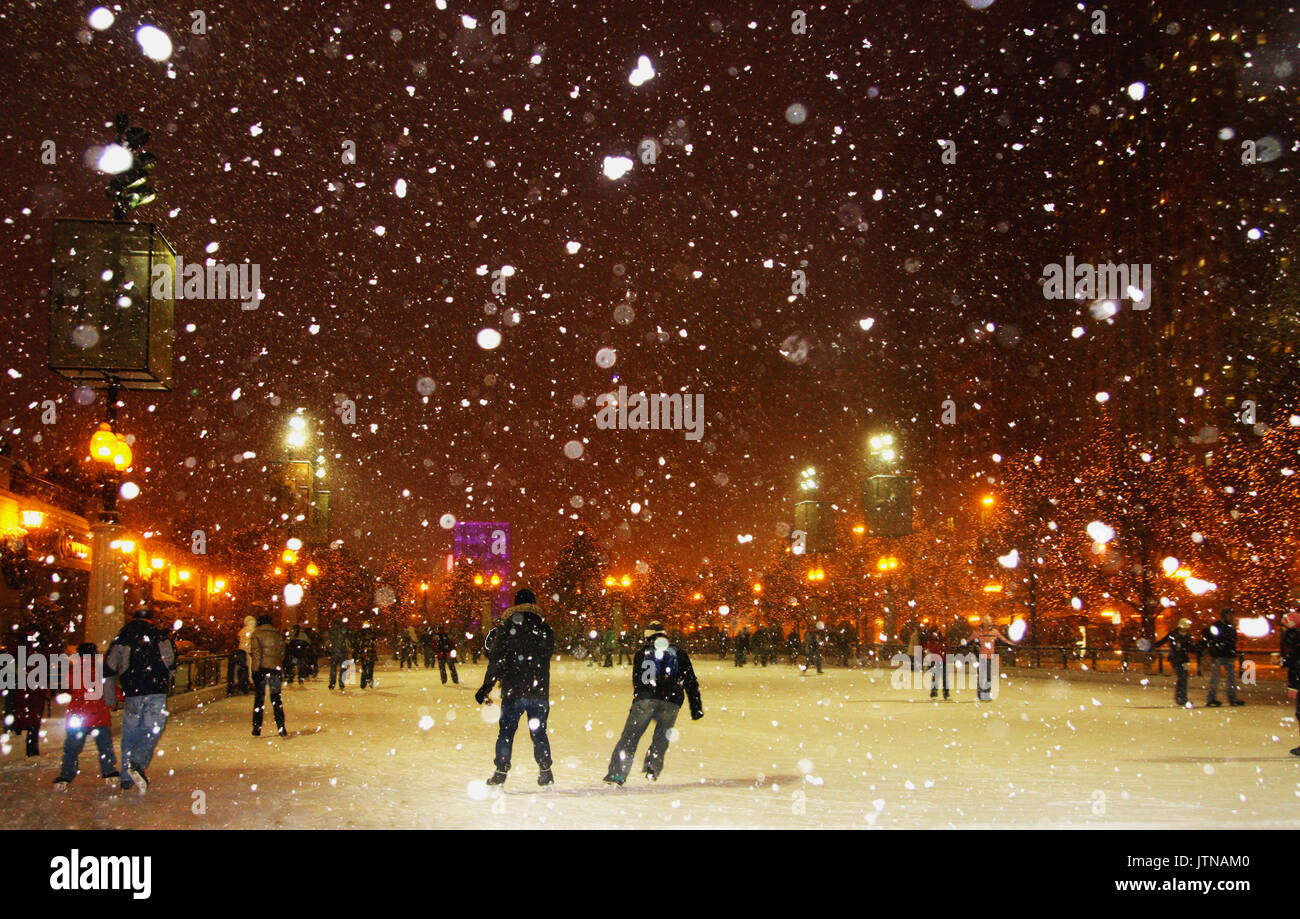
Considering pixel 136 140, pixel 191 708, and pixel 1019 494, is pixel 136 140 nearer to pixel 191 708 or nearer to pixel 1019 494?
pixel 191 708

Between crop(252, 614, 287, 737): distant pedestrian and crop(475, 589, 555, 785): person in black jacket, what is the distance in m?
6.32

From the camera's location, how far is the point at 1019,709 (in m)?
19.1

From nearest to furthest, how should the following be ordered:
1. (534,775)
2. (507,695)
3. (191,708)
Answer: (507,695)
(534,775)
(191,708)

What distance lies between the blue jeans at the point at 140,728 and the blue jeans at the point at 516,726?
341 cm

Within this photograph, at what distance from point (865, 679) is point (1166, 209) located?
66837mm

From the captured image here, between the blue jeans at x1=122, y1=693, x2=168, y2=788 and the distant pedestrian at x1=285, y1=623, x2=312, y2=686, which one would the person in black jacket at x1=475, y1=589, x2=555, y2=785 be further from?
the distant pedestrian at x1=285, y1=623, x2=312, y2=686

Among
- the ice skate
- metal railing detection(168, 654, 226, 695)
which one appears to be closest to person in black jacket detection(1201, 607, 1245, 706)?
the ice skate

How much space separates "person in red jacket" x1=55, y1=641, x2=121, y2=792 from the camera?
9891 mm

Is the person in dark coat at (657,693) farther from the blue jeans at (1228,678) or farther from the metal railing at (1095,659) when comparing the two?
the metal railing at (1095,659)

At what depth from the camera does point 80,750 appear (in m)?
9.98

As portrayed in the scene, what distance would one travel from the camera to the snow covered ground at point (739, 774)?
780 cm
